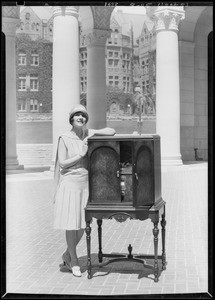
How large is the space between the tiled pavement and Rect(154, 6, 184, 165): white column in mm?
8581

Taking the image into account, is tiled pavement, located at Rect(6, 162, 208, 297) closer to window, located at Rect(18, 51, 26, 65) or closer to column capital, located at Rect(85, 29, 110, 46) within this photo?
column capital, located at Rect(85, 29, 110, 46)

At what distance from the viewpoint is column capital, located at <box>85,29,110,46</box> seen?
2598 cm

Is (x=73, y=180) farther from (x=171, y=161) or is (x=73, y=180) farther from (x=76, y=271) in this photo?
(x=171, y=161)

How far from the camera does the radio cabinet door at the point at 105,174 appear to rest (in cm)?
597

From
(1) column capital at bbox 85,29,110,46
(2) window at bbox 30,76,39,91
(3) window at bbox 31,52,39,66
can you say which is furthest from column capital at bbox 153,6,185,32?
(3) window at bbox 31,52,39,66

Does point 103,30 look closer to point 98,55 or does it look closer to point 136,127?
point 98,55

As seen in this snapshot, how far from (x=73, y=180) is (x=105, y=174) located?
0.45m

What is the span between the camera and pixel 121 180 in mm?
5984

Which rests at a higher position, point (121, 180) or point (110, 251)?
point (121, 180)

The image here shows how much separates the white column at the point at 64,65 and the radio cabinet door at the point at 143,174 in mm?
11961

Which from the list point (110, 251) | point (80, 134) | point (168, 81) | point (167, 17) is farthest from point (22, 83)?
point (80, 134)

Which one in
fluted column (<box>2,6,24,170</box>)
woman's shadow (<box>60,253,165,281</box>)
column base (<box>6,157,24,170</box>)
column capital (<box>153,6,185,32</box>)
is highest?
column capital (<box>153,6,185,32</box>)

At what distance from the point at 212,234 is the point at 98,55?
2117cm

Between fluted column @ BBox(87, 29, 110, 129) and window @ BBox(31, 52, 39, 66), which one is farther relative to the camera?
window @ BBox(31, 52, 39, 66)
